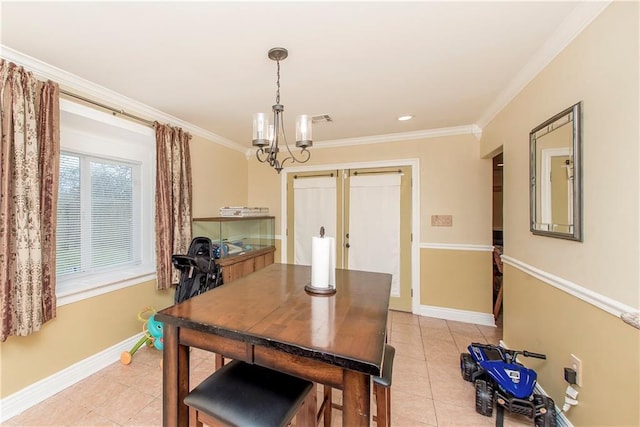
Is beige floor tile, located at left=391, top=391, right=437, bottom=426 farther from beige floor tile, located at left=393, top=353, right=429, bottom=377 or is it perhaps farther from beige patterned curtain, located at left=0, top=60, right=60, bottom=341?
beige patterned curtain, located at left=0, top=60, right=60, bottom=341

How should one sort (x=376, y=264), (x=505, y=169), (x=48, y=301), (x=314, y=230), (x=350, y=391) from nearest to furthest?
(x=350, y=391) < (x=48, y=301) < (x=505, y=169) < (x=376, y=264) < (x=314, y=230)

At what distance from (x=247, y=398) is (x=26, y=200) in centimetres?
193

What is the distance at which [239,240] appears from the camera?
3.58 metres

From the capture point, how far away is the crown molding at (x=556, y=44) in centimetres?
129

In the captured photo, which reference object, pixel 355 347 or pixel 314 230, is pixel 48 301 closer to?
pixel 355 347

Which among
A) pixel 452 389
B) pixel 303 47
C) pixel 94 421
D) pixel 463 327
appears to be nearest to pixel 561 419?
pixel 452 389

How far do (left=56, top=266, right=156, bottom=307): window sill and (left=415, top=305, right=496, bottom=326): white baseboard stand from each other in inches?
129

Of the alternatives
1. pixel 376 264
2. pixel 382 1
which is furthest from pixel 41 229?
pixel 376 264

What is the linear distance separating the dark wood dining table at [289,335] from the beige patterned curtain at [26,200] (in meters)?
1.23

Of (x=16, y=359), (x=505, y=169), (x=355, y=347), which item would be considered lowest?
(x=16, y=359)

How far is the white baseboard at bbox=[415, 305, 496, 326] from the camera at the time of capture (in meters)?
3.15

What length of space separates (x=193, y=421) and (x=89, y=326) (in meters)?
1.69

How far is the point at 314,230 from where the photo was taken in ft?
13.0

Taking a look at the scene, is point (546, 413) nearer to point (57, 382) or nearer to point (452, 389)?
point (452, 389)
